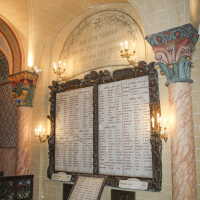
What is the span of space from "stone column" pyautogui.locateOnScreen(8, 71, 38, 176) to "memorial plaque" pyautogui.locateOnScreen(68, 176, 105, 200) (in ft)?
6.29

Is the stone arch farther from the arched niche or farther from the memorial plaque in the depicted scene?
the memorial plaque

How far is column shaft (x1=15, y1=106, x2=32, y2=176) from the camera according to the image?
237 inches

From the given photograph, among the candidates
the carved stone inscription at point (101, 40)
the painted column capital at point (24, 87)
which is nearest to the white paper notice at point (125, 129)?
the carved stone inscription at point (101, 40)

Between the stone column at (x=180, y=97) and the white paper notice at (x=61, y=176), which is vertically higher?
the stone column at (x=180, y=97)

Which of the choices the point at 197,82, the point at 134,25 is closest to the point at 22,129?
the point at 134,25

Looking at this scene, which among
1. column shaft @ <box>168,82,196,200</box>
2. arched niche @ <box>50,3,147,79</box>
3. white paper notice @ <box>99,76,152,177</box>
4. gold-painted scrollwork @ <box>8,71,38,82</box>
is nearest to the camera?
column shaft @ <box>168,82,196,200</box>

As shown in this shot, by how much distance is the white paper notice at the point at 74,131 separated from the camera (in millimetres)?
5242

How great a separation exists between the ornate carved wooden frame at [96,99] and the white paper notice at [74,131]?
0.13m

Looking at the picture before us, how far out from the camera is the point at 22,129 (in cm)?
613

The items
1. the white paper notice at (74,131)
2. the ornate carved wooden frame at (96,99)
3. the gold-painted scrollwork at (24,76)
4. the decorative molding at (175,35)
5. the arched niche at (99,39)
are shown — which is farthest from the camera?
the gold-painted scrollwork at (24,76)

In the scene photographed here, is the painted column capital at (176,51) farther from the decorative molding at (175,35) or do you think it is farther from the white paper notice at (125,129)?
the white paper notice at (125,129)

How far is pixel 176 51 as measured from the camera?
381cm

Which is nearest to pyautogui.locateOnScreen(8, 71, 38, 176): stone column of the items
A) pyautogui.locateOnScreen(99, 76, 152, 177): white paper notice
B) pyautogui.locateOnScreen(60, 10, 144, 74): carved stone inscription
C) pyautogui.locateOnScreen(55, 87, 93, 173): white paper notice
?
pyautogui.locateOnScreen(55, 87, 93, 173): white paper notice

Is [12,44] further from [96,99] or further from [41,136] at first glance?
[96,99]
